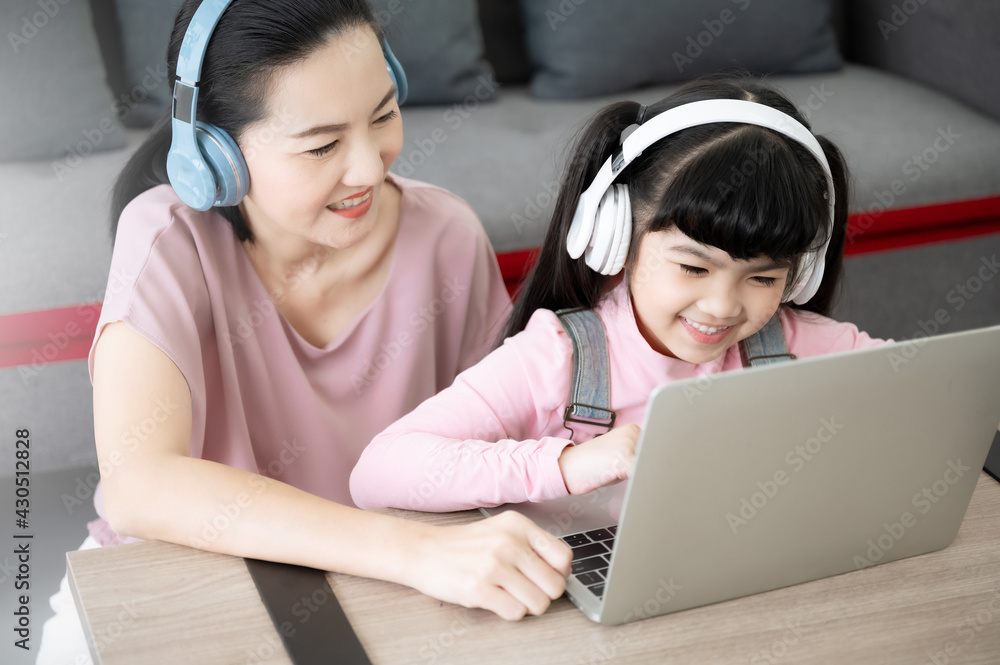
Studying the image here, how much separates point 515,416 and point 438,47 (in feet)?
4.59

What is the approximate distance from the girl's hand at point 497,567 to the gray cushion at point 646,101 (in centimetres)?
114

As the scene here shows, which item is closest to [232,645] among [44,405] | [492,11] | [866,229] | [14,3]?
[44,405]

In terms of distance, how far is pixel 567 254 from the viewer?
1.11 meters

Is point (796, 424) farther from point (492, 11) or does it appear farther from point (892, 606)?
point (492, 11)

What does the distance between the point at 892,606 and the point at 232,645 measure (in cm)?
52

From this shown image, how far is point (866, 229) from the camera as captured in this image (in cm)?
210

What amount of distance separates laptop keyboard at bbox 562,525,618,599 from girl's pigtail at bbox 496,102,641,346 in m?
0.37

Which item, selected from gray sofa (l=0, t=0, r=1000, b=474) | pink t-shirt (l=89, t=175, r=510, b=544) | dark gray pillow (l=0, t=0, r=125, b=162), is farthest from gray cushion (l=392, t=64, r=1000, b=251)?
dark gray pillow (l=0, t=0, r=125, b=162)

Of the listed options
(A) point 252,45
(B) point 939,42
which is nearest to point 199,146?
(A) point 252,45

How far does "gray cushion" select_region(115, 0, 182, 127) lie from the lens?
201 centimetres

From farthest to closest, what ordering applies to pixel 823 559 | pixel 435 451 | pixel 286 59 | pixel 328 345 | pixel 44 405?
pixel 44 405, pixel 328 345, pixel 286 59, pixel 435 451, pixel 823 559

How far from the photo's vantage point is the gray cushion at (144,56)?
2014 mm

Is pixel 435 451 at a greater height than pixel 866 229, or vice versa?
pixel 435 451

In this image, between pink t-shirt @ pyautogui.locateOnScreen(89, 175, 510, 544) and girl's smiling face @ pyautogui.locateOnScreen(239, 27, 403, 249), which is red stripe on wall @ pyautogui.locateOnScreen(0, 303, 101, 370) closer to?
pink t-shirt @ pyautogui.locateOnScreen(89, 175, 510, 544)
